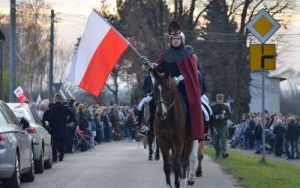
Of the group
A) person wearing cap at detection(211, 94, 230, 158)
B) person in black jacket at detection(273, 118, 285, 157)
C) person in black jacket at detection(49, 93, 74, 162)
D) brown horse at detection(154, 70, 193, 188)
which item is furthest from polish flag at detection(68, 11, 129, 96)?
person in black jacket at detection(273, 118, 285, 157)

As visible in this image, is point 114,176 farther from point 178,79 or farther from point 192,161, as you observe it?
point 178,79

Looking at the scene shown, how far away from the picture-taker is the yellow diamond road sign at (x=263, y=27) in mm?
20312

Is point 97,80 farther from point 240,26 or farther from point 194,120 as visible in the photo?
point 240,26

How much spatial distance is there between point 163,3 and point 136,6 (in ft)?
7.96

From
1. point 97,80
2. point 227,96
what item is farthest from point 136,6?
point 97,80

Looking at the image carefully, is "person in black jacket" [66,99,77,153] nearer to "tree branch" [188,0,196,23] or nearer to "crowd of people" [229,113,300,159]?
"crowd of people" [229,113,300,159]

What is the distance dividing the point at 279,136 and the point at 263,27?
18.0 m

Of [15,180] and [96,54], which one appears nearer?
[15,180]

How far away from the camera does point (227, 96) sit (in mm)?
67750

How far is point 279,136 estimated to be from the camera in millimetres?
37875

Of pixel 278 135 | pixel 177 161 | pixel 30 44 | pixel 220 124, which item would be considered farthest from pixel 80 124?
pixel 30 44

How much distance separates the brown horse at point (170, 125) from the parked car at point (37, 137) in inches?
201

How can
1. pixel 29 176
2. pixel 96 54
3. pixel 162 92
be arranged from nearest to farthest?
1. pixel 162 92
2. pixel 29 176
3. pixel 96 54

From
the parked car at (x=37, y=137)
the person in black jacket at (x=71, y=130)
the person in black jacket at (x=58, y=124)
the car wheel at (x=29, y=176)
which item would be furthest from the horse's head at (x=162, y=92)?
the person in black jacket at (x=71, y=130)
